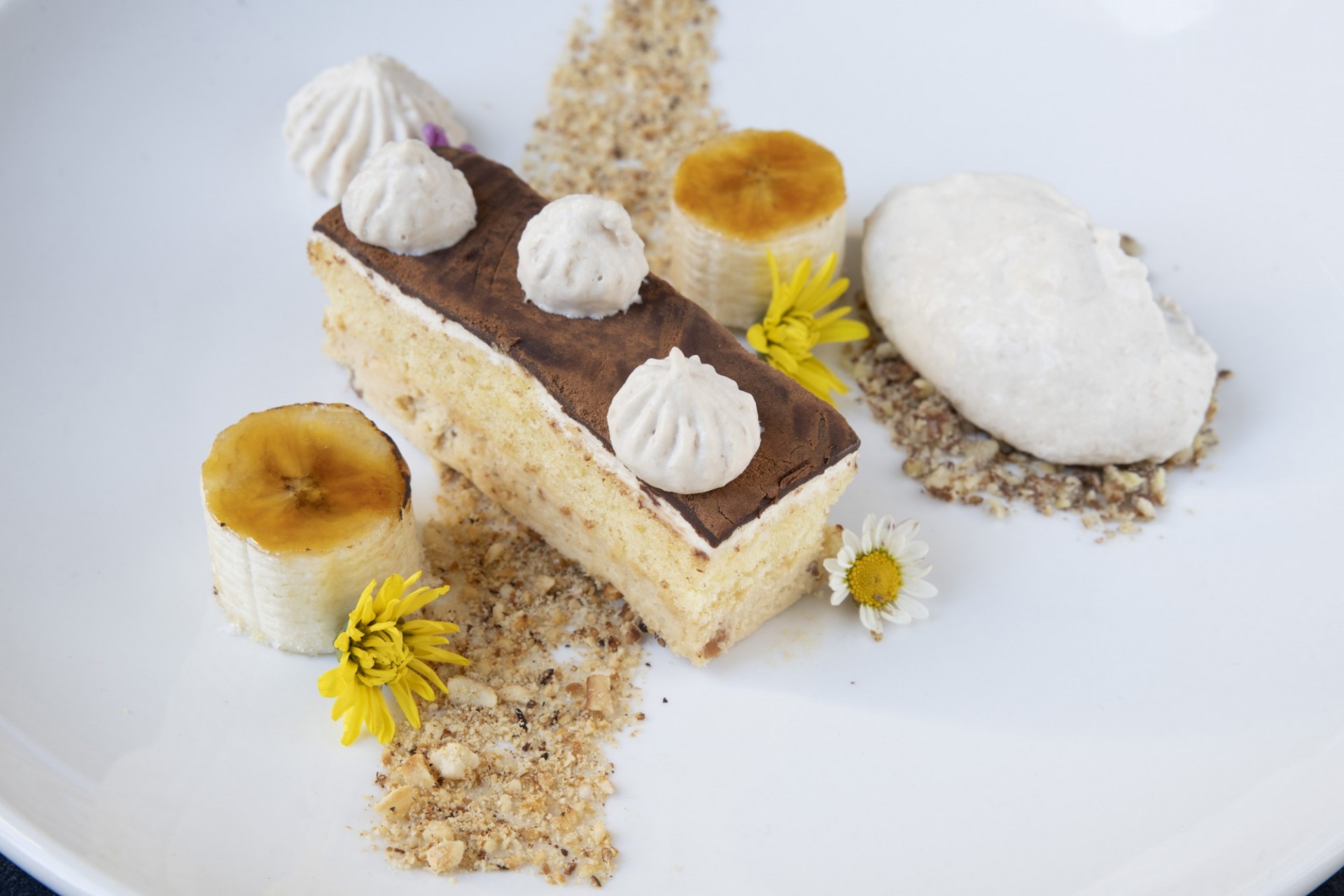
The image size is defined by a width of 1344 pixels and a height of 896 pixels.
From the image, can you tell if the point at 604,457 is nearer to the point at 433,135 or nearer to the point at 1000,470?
the point at 1000,470

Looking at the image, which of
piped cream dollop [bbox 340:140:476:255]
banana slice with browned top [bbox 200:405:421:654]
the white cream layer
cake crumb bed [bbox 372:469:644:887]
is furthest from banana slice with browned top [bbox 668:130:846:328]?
banana slice with browned top [bbox 200:405:421:654]

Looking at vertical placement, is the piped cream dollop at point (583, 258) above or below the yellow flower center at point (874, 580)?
above

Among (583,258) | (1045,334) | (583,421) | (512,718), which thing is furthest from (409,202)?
(1045,334)

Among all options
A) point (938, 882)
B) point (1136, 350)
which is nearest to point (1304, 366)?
point (1136, 350)

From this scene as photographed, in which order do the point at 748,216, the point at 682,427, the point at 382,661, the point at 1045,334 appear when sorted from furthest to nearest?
the point at 748,216, the point at 1045,334, the point at 382,661, the point at 682,427

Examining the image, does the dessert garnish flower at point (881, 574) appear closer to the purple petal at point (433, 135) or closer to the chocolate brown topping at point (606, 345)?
the chocolate brown topping at point (606, 345)

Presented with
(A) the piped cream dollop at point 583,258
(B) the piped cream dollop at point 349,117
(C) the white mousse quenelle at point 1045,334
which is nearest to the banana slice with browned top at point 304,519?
(A) the piped cream dollop at point 583,258
